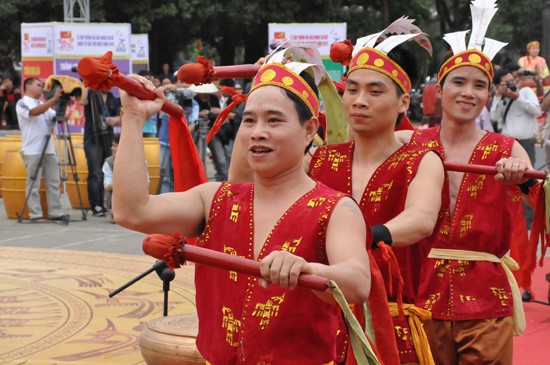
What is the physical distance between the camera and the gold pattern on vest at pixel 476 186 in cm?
479

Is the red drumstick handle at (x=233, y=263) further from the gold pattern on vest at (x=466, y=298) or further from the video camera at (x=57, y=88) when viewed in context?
the video camera at (x=57, y=88)

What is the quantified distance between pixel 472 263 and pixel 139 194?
2.21 meters

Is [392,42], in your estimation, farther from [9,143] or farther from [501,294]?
[9,143]

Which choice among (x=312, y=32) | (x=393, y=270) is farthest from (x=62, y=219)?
(x=393, y=270)

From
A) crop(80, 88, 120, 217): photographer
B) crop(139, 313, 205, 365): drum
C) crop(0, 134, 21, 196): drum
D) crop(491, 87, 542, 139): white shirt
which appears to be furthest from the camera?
crop(0, 134, 21, 196): drum

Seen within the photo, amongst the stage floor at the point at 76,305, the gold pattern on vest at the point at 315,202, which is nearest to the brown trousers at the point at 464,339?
the gold pattern on vest at the point at 315,202

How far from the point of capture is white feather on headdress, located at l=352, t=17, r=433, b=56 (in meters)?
4.15

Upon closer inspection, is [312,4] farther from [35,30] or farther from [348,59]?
[348,59]

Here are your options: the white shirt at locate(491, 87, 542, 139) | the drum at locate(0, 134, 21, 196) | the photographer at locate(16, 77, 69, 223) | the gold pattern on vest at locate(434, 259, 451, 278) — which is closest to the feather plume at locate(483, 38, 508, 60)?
the gold pattern on vest at locate(434, 259, 451, 278)

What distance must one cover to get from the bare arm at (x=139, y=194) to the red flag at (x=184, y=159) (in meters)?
0.46

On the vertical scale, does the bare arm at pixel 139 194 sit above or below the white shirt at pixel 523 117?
above

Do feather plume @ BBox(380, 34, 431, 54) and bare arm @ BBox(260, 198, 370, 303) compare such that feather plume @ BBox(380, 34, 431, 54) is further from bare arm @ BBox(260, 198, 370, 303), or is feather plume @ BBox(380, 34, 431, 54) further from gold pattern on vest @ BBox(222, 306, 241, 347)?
gold pattern on vest @ BBox(222, 306, 241, 347)

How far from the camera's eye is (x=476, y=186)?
15.8 feet

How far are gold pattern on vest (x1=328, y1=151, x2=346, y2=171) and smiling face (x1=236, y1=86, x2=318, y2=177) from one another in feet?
3.56
